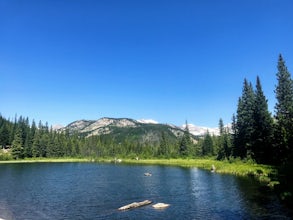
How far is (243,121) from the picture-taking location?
346 feet

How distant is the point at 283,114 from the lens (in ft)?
285

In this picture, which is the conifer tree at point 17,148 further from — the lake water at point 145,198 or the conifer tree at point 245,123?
the conifer tree at point 245,123

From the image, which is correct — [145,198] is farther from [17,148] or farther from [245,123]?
[17,148]

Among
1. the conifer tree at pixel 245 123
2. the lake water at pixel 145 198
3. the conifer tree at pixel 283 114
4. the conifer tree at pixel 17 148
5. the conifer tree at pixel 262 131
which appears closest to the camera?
the lake water at pixel 145 198

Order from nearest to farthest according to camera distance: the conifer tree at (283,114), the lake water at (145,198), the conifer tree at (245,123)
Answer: the lake water at (145,198)
the conifer tree at (283,114)
the conifer tree at (245,123)

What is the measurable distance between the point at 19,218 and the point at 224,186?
40.2 m

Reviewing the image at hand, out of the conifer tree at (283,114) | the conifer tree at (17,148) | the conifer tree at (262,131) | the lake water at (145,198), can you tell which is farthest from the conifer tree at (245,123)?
the conifer tree at (17,148)

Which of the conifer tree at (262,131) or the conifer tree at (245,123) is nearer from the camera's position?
the conifer tree at (262,131)

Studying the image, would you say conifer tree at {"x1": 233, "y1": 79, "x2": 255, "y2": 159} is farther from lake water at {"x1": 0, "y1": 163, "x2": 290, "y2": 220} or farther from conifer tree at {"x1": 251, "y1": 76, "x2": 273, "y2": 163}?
lake water at {"x1": 0, "y1": 163, "x2": 290, "y2": 220}

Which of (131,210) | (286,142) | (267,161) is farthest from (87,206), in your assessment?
(267,161)

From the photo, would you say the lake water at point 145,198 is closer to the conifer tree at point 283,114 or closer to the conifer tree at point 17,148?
the conifer tree at point 283,114

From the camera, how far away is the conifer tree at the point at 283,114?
7577cm

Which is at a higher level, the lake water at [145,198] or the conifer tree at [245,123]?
the conifer tree at [245,123]

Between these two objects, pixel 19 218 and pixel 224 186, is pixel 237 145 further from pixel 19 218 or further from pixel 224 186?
pixel 19 218
